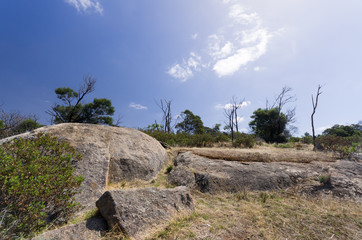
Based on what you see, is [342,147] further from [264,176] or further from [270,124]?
[270,124]

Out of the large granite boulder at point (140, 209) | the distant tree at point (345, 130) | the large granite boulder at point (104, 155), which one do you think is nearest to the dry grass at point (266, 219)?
the large granite boulder at point (140, 209)

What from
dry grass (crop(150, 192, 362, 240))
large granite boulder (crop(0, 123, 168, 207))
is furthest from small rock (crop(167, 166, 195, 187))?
large granite boulder (crop(0, 123, 168, 207))

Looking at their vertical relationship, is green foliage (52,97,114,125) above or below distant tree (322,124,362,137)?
above

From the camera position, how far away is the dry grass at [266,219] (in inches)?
111

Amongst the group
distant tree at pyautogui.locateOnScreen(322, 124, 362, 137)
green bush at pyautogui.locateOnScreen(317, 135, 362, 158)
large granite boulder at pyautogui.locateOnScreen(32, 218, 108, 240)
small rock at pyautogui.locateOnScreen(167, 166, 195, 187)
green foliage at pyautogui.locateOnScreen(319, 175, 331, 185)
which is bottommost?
green foliage at pyautogui.locateOnScreen(319, 175, 331, 185)

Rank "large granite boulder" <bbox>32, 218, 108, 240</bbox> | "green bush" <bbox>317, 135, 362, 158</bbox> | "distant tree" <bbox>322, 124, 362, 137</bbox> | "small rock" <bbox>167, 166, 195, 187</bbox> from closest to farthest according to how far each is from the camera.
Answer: "large granite boulder" <bbox>32, 218, 108, 240</bbox>, "small rock" <bbox>167, 166, 195, 187</bbox>, "green bush" <bbox>317, 135, 362, 158</bbox>, "distant tree" <bbox>322, 124, 362, 137</bbox>

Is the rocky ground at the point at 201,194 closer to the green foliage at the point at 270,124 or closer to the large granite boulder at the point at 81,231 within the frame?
the large granite boulder at the point at 81,231

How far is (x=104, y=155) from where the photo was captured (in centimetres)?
455

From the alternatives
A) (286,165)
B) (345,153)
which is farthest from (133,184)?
(345,153)

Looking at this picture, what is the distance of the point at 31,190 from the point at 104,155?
2.20 metres

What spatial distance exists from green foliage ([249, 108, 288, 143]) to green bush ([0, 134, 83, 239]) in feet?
89.7

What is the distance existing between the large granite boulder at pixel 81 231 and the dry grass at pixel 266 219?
0.86m

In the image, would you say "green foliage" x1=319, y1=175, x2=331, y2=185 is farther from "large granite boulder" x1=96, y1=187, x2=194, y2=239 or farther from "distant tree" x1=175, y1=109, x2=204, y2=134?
"distant tree" x1=175, y1=109, x2=204, y2=134

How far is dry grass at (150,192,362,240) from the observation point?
2821 millimetres
